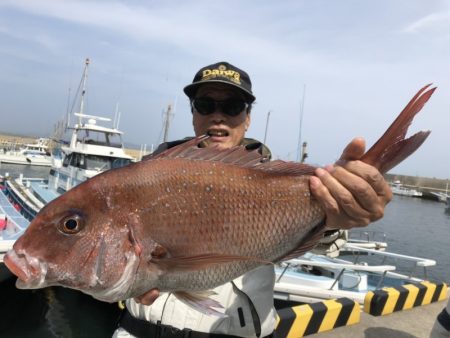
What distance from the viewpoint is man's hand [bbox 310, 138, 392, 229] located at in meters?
1.94

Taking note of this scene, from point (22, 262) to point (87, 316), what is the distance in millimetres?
8194

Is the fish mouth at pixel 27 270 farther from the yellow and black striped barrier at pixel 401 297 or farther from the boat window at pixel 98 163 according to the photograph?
the boat window at pixel 98 163

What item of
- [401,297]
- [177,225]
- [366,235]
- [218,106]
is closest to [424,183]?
[366,235]

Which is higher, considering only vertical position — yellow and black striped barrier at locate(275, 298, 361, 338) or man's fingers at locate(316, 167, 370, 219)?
man's fingers at locate(316, 167, 370, 219)

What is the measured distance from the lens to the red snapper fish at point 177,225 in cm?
183

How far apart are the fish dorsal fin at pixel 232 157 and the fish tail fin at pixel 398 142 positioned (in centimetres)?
34

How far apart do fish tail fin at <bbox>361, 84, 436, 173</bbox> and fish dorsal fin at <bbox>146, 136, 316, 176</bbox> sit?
1.13 feet

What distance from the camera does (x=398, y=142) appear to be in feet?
6.19

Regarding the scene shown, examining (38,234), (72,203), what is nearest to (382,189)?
(72,203)

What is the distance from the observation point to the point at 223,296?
100 inches

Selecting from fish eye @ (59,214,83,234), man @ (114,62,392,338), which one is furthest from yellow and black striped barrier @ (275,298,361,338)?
fish eye @ (59,214,83,234)

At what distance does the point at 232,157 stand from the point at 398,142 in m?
0.85

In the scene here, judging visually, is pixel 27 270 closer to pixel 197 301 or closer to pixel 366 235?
pixel 197 301

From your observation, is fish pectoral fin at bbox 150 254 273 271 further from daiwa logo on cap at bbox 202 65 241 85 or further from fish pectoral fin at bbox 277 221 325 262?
daiwa logo on cap at bbox 202 65 241 85
